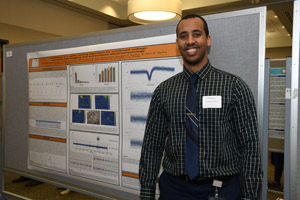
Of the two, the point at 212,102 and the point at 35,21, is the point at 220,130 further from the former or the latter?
the point at 35,21

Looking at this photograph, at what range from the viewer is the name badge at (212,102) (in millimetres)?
1142

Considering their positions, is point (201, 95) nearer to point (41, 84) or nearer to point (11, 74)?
point (41, 84)

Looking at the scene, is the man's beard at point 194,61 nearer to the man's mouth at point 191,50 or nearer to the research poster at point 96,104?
the man's mouth at point 191,50

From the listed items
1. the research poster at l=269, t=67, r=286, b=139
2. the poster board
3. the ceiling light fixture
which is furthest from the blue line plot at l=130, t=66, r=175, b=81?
the ceiling light fixture

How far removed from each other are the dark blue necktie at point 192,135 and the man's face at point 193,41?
0.14 meters

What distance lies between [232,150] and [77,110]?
1.26 meters

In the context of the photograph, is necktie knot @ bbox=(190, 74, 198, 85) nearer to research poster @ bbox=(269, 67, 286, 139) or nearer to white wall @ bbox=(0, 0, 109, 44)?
research poster @ bbox=(269, 67, 286, 139)

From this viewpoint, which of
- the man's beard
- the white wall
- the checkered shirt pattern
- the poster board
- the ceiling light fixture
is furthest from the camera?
the white wall

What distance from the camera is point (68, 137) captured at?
2055 mm

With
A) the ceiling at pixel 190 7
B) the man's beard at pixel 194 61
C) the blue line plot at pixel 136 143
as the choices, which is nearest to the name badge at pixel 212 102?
the man's beard at pixel 194 61

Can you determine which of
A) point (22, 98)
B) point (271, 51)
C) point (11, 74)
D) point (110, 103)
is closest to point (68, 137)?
point (110, 103)

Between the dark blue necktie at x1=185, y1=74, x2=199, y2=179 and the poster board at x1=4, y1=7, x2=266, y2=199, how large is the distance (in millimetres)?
311

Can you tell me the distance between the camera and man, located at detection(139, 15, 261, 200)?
1.12 metres

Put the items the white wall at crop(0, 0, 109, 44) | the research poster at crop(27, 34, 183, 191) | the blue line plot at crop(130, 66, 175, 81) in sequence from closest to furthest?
the blue line plot at crop(130, 66, 175, 81)
the research poster at crop(27, 34, 183, 191)
the white wall at crop(0, 0, 109, 44)
